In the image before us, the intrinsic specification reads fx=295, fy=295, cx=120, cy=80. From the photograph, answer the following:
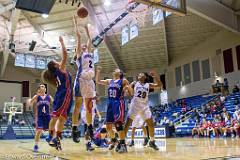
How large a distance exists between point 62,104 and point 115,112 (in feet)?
3.27

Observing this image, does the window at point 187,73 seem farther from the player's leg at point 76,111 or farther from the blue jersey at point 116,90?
the player's leg at point 76,111

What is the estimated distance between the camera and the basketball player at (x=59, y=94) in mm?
4824

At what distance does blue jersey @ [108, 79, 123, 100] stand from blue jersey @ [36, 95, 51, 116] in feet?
5.41

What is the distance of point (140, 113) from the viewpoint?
5.80 metres

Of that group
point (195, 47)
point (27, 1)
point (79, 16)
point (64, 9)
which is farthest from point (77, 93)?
point (195, 47)

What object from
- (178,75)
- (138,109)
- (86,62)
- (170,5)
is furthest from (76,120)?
(178,75)

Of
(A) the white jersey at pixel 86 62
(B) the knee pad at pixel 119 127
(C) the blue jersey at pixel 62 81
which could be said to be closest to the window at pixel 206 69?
(B) the knee pad at pixel 119 127

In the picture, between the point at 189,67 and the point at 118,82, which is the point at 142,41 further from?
the point at 118,82

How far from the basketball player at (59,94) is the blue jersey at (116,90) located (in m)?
0.81

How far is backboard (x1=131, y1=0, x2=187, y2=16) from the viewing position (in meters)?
8.79

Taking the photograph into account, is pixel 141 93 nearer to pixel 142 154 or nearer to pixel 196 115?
pixel 142 154

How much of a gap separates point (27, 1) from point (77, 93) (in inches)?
127

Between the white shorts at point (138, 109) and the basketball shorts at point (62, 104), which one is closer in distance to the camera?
the basketball shorts at point (62, 104)

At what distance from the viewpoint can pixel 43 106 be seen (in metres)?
6.28
